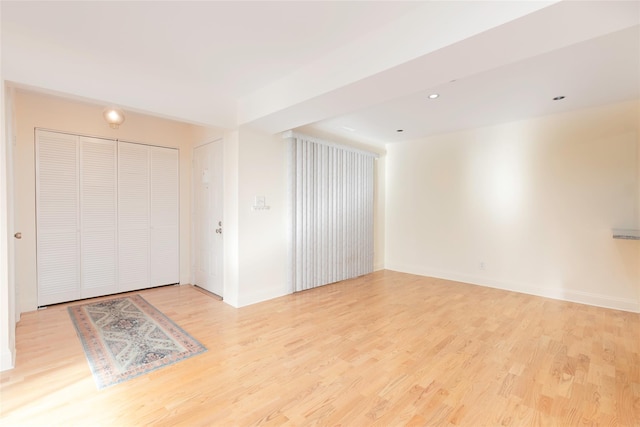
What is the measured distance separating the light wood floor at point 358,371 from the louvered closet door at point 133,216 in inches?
34.9

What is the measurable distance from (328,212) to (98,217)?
128 inches

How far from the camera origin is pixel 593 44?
2275 mm

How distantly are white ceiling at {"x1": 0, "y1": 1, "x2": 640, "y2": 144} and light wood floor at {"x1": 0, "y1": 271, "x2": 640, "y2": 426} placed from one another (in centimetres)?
229

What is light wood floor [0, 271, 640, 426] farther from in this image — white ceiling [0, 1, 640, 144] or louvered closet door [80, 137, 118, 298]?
white ceiling [0, 1, 640, 144]

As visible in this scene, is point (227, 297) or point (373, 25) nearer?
point (373, 25)

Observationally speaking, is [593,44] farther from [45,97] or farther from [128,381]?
[45,97]

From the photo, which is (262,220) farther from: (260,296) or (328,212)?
(328,212)

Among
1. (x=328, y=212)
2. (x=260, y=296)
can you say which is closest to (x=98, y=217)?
(x=260, y=296)

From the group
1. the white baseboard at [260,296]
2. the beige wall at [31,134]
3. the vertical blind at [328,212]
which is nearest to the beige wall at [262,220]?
the white baseboard at [260,296]

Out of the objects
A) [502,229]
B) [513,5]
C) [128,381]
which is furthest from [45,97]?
[502,229]

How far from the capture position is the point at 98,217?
3.98m

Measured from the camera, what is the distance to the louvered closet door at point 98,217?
3879 millimetres

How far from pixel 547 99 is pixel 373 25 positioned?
2619mm

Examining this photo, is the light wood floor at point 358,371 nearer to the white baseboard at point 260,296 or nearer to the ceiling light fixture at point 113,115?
the white baseboard at point 260,296
